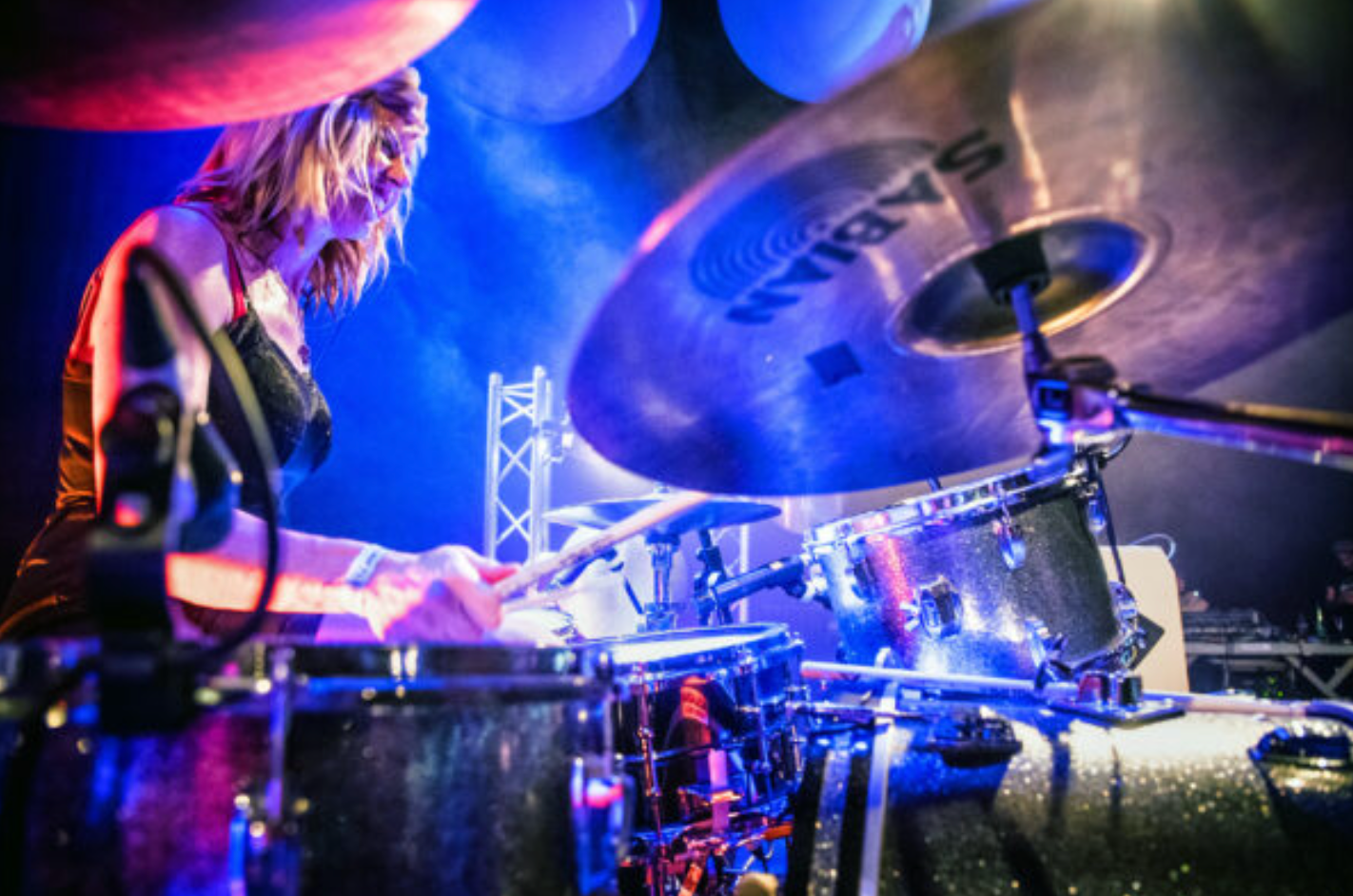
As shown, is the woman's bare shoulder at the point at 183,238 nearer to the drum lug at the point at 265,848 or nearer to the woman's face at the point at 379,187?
the woman's face at the point at 379,187

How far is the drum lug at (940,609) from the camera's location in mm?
1988

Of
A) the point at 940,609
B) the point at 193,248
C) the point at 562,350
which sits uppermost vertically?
the point at 562,350

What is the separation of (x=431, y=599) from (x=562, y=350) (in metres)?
6.16

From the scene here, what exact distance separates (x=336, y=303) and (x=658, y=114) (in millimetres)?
4361

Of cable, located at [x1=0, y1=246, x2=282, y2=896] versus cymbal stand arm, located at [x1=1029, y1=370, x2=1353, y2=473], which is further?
cymbal stand arm, located at [x1=1029, y1=370, x2=1353, y2=473]

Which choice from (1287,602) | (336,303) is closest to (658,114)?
(336,303)

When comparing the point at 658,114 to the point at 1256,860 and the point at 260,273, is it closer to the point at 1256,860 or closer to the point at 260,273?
the point at 260,273

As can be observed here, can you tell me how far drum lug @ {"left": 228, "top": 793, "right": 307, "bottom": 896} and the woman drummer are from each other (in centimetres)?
29

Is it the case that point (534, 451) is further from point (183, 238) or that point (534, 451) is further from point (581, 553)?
point (581, 553)

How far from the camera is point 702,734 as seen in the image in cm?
158

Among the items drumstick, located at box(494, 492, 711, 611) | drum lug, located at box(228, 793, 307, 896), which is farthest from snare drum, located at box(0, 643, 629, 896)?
drumstick, located at box(494, 492, 711, 611)

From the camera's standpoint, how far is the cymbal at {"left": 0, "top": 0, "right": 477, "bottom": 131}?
2.99 ft

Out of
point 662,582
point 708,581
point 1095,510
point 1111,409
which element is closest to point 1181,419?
point 1111,409

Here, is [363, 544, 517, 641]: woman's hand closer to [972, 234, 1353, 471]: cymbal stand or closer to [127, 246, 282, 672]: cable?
[127, 246, 282, 672]: cable
